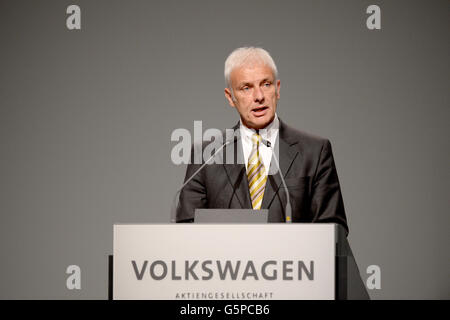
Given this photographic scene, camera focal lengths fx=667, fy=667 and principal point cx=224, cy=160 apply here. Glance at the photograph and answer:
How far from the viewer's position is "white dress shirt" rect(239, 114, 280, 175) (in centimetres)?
292

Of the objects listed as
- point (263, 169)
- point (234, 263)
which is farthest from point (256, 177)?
point (234, 263)

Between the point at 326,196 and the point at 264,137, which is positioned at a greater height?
the point at 264,137

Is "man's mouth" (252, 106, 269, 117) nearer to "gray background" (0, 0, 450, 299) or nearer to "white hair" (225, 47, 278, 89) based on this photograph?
"white hair" (225, 47, 278, 89)

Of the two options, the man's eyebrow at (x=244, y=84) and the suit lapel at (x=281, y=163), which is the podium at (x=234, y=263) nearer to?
the suit lapel at (x=281, y=163)

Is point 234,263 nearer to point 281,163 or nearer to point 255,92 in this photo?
point 281,163

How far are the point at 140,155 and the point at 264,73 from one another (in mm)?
1450

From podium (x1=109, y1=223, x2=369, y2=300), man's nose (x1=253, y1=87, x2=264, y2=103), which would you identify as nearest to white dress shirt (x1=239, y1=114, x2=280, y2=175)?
man's nose (x1=253, y1=87, x2=264, y2=103)

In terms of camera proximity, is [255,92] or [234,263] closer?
[234,263]

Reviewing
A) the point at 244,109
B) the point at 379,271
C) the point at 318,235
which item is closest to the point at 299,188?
the point at 244,109

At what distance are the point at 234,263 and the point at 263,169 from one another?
1.00 meters

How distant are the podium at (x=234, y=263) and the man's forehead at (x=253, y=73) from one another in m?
1.12

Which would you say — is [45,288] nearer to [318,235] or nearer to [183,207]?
[183,207]

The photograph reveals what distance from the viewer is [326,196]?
286 centimetres

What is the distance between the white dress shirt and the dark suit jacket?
24mm
